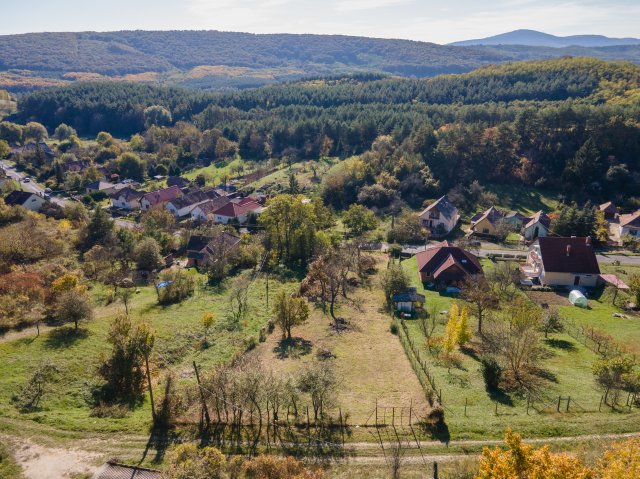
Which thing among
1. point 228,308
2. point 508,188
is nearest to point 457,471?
point 228,308

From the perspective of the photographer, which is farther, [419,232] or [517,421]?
[419,232]

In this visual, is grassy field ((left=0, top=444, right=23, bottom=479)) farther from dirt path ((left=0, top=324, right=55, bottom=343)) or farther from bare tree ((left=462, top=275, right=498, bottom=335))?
bare tree ((left=462, top=275, right=498, bottom=335))

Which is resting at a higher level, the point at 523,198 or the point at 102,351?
the point at 102,351

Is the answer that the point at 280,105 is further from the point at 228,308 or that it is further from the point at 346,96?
the point at 228,308

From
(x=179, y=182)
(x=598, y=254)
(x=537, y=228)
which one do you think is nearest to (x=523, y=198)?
Answer: (x=537, y=228)

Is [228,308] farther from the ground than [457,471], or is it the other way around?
[457,471]

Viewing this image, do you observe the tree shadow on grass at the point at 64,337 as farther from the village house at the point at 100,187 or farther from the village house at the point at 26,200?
the village house at the point at 100,187

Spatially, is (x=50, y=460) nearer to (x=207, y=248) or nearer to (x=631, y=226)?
(x=207, y=248)
